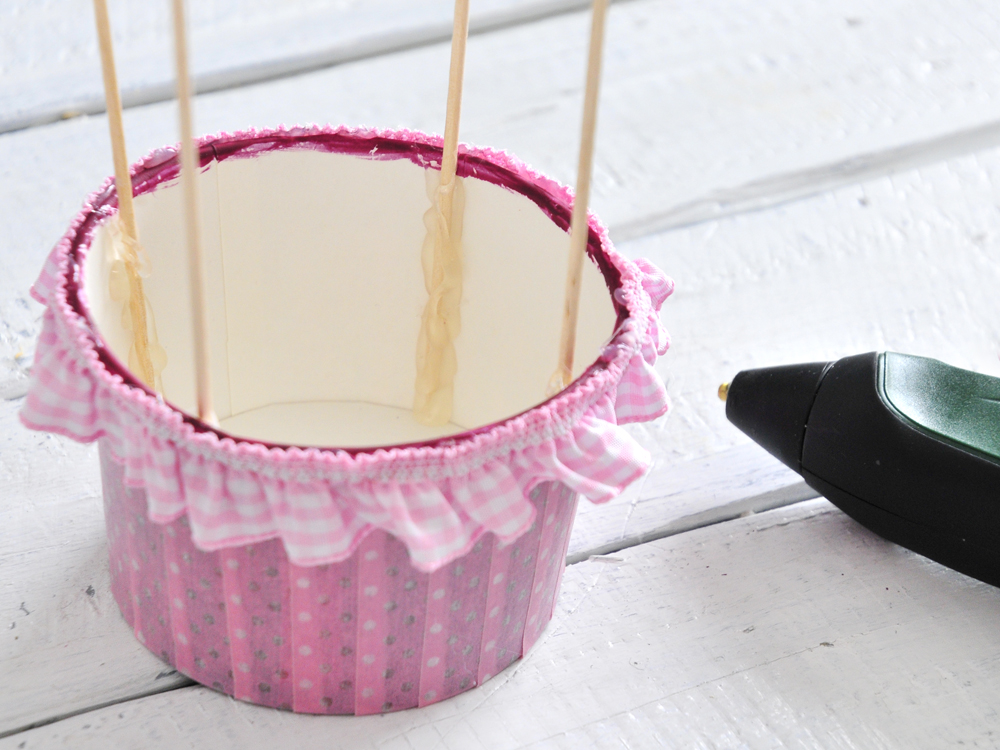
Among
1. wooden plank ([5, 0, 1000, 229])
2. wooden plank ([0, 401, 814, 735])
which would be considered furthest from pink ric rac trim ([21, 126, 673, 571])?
wooden plank ([5, 0, 1000, 229])

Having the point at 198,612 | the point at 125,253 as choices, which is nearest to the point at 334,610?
the point at 198,612

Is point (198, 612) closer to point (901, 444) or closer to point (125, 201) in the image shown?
point (125, 201)

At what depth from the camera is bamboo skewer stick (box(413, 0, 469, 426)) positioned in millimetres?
440

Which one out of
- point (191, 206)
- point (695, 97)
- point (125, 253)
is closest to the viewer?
point (191, 206)

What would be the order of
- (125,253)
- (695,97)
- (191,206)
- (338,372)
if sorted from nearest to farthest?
(191,206) → (125,253) → (338,372) → (695,97)

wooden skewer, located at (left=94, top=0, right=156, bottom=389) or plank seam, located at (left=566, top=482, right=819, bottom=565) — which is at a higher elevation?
wooden skewer, located at (left=94, top=0, right=156, bottom=389)

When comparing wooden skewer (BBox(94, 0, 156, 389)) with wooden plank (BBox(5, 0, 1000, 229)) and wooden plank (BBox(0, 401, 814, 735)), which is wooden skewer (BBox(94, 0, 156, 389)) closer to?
wooden plank (BBox(0, 401, 814, 735))

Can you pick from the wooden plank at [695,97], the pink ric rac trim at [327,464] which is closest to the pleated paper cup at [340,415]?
the pink ric rac trim at [327,464]

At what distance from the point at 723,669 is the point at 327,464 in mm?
183

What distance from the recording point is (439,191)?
0.47m

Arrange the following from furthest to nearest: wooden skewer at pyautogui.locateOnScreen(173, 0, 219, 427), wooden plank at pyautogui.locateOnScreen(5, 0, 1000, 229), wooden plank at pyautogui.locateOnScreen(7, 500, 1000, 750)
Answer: wooden plank at pyautogui.locateOnScreen(5, 0, 1000, 229) → wooden plank at pyautogui.locateOnScreen(7, 500, 1000, 750) → wooden skewer at pyautogui.locateOnScreen(173, 0, 219, 427)

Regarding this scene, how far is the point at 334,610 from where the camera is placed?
1.24ft

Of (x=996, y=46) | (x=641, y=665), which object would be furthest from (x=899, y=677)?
(x=996, y=46)

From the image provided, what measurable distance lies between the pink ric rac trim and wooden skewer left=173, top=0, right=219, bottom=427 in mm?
16
